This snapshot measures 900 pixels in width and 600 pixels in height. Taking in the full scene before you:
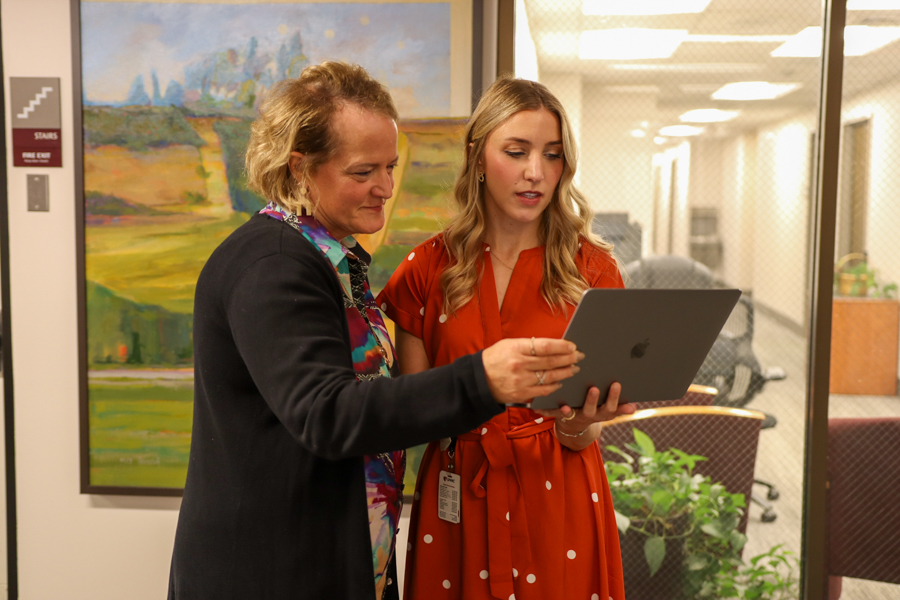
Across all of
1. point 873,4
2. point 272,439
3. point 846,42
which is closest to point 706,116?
point 846,42

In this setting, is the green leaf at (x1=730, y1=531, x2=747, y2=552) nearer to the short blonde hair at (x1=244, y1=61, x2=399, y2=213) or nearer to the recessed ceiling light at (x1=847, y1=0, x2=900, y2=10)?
the recessed ceiling light at (x1=847, y1=0, x2=900, y2=10)

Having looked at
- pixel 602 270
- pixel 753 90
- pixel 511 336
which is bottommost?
pixel 511 336

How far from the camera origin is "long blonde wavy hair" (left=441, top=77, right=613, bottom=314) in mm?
1489

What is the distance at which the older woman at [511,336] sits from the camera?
1439mm

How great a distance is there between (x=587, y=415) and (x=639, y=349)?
0.15 metres

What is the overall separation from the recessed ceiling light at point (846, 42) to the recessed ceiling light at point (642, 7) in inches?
13.4

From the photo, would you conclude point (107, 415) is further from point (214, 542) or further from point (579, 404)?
point (579, 404)

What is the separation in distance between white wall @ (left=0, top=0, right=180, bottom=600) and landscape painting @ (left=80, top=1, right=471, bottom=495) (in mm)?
85

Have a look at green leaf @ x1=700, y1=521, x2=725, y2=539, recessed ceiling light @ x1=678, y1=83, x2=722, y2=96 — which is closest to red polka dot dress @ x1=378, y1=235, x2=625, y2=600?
green leaf @ x1=700, y1=521, x2=725, y2=539

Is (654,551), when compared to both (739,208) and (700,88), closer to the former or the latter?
(739,208)

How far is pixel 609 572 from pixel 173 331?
1815 mm

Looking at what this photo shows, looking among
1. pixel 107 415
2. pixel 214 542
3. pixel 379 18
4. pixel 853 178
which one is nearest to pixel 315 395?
pixel 214 542

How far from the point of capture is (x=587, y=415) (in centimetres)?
120

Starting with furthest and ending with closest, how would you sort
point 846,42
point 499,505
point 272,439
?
point 846,42, point 499,505, point 272,439
